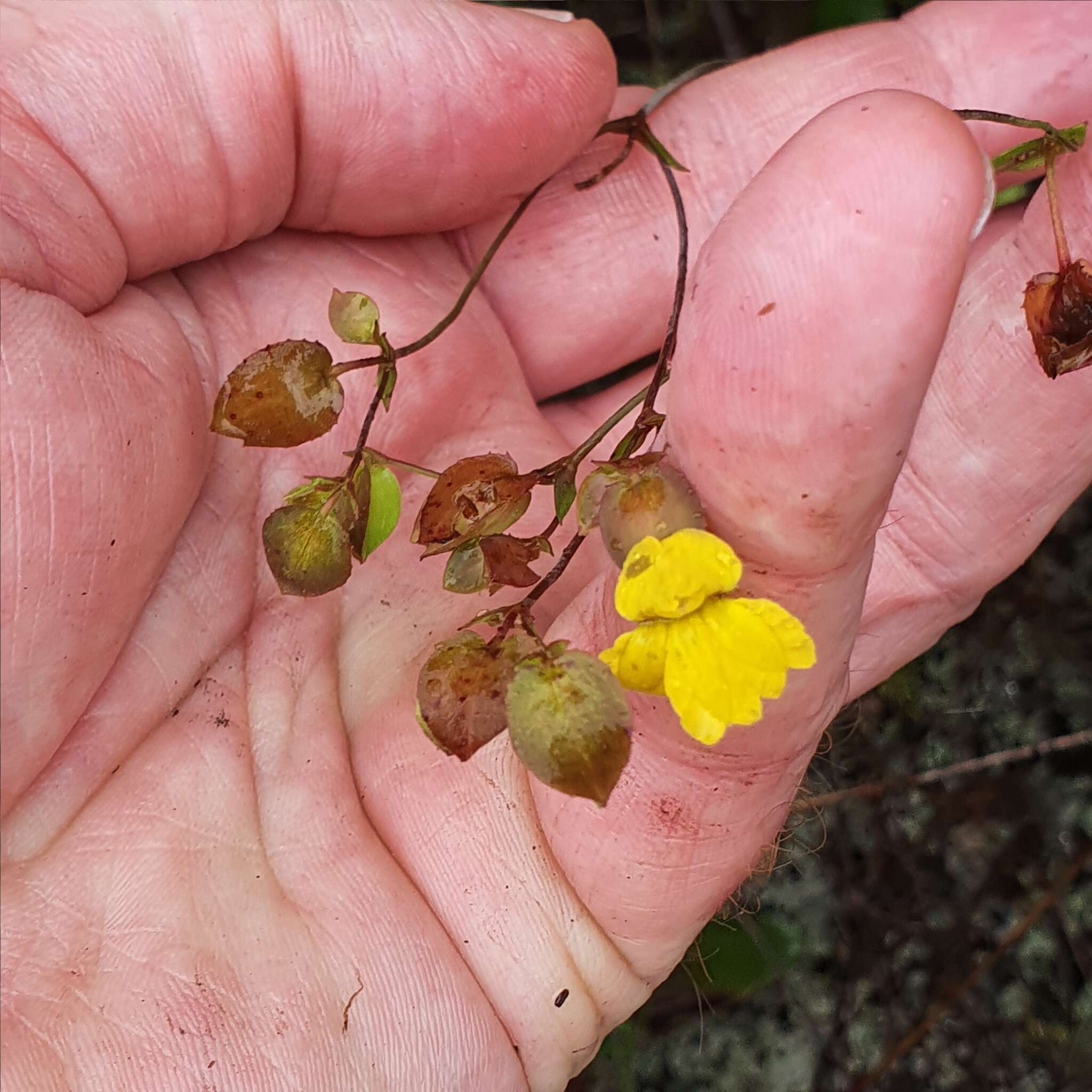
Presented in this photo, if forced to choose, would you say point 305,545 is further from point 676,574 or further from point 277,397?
point 676,574

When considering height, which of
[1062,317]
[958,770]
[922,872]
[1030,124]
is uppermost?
[1030,124]

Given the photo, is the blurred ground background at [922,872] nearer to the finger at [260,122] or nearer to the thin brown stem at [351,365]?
the finger at [260,122]

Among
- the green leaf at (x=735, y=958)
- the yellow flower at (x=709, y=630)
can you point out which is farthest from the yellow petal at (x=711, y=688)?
the green leaf at (x=735, y=958)

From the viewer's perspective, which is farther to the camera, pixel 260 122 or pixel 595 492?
pixel 260 122

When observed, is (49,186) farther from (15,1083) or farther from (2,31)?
(15,1083)

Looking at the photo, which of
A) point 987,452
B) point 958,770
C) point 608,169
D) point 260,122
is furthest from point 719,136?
point 958,770

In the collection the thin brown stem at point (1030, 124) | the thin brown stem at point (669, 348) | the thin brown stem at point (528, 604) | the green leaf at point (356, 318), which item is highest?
the green leaf at point (356, 318)
